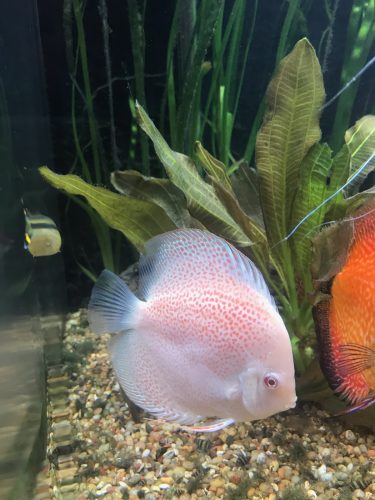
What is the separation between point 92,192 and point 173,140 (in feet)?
3.21

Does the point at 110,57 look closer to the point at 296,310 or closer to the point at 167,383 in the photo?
the point at 296,310

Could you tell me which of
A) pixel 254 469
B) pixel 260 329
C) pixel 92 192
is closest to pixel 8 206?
pixel 92 192

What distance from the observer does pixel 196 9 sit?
9.08 feet

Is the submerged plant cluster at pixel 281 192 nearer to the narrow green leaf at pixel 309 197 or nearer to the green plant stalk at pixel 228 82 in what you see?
the narrow green leaf at pixel 309 197

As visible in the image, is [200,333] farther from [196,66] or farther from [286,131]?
[196,66]

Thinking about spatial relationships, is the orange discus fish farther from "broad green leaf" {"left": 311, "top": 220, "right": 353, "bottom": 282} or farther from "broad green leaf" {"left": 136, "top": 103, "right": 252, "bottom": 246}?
"broad green leaf" {"left": 136, "top": 103, "right": 252, "bottom": 246}

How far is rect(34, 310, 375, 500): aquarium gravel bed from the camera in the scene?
5.00 feet

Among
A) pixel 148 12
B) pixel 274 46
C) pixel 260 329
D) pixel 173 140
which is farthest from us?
pixel 274 46

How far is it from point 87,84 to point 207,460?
7.02ft

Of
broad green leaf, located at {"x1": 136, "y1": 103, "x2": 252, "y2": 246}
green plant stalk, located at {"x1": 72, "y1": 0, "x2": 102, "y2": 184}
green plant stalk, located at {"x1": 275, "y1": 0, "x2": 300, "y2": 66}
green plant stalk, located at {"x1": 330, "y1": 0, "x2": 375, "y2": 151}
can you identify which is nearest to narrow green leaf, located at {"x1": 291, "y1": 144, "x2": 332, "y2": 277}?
broad green leaf, located at {"x1": 136, "y1": 103, "x2": 252, "y2": 246}

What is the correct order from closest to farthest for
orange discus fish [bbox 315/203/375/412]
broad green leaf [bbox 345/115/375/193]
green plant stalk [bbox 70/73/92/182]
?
orange discus fish [bbox 315/203/375/412], broad green leaf [bbox 345/115/375/193], green plant stalk [bbox 70/73/92/182]

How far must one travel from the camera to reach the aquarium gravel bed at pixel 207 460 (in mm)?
1523

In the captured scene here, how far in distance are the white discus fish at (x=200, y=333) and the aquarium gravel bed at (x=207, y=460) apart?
28.9 inches

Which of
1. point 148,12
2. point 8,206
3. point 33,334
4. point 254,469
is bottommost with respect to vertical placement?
point 254,469
